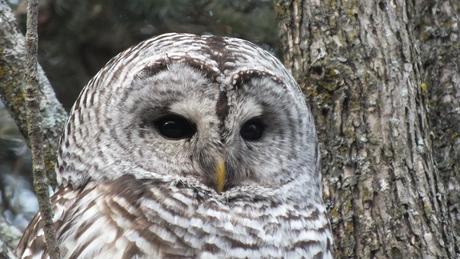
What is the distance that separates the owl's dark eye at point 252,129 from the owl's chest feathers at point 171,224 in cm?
29

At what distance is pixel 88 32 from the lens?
5582mm

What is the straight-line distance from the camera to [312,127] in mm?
4098

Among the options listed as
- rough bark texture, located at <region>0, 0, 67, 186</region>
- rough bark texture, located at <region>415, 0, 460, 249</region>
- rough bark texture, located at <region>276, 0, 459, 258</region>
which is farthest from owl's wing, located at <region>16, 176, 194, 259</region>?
rough bark texture, located at <region>415, 0, 460, 249</region>

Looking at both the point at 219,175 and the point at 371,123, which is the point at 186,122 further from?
the point at 371,123

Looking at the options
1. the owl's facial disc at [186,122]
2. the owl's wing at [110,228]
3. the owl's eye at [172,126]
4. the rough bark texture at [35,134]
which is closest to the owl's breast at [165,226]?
the owl's wing at [110,228]

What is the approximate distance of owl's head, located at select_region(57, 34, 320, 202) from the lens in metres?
3.72

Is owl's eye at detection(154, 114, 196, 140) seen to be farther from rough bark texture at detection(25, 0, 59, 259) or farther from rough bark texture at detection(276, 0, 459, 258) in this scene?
rough bark texture at detection(25, 0, 59, 259)

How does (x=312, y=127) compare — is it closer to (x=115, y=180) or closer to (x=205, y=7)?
(x=115, y=180)

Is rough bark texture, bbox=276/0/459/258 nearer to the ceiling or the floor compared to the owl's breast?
nearer to the ceiling

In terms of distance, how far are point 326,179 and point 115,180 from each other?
1186 mm

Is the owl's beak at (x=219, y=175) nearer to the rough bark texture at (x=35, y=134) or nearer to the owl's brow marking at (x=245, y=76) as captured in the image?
the owl's brow marking at (x=245, y=76)

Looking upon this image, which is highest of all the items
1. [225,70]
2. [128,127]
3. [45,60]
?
[45,60]

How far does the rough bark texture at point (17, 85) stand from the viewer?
4.37 metres

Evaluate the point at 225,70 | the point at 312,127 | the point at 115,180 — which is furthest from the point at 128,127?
the point at 312,127
